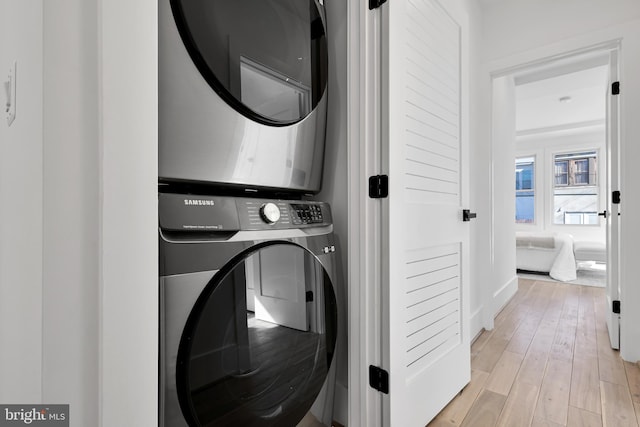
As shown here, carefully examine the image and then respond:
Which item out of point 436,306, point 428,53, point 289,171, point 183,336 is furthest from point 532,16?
point 183,336

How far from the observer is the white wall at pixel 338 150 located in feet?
4.27

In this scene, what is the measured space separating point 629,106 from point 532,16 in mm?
907

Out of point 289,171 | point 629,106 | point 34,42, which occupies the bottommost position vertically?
point 289,171

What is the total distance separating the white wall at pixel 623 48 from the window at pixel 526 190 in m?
5.58

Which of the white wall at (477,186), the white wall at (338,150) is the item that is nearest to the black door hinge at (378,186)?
the white wall at (338,150)

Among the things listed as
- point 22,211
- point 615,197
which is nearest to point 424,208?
point 22,211

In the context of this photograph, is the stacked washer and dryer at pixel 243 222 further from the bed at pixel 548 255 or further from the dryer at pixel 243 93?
the bed at pixel 548 255

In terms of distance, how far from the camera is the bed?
438cm

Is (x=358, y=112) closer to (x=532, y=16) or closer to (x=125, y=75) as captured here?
(x=125, y=75)

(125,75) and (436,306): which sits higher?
(125,75)

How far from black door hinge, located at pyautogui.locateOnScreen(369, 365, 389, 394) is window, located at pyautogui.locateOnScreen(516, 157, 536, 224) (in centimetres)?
723

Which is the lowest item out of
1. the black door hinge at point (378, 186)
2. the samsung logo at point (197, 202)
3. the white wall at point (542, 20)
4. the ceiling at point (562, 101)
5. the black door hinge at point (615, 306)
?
the black door hinge at point (615, 306)

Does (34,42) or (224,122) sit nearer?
(34,42)

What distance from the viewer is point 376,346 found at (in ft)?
3.89
